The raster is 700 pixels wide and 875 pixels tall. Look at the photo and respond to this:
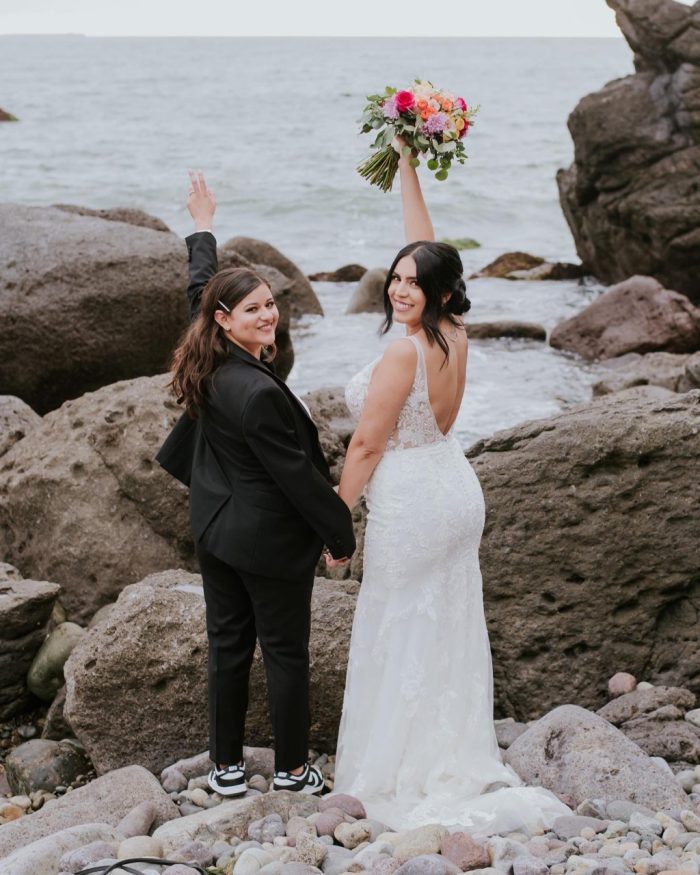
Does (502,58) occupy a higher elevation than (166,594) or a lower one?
higher

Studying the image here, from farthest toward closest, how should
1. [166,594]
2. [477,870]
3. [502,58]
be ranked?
[502,58], [166,594], [477,870]

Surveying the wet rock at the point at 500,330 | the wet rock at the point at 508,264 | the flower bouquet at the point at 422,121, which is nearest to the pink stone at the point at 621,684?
the flower bouquet at the point at 422,121

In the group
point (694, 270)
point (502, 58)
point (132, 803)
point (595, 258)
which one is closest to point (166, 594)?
point (132, 803)

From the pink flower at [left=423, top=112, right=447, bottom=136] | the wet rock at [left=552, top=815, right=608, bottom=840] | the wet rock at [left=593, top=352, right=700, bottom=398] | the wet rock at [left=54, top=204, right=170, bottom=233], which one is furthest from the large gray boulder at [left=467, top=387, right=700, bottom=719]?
the wet rock at [left=54, top=204, right=170, bottom=233]

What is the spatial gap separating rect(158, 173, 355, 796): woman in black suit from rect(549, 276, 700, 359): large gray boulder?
12067 mm

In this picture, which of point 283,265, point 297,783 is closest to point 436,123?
point 297,783

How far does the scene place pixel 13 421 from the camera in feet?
29.8

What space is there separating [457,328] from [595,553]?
1670 mm

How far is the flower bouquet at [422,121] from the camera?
5.56 metres

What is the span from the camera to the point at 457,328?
512 cm

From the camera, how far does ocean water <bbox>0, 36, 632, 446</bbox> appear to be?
17234 mm

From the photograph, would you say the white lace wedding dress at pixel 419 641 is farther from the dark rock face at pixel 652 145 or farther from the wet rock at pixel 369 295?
the wet rock at pixel 369 295

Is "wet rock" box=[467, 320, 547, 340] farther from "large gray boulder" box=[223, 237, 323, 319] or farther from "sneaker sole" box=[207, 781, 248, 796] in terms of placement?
"sneaker sole" box=[207, 781, 248, 796]

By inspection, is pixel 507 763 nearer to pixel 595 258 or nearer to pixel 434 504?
pixel 434 504
